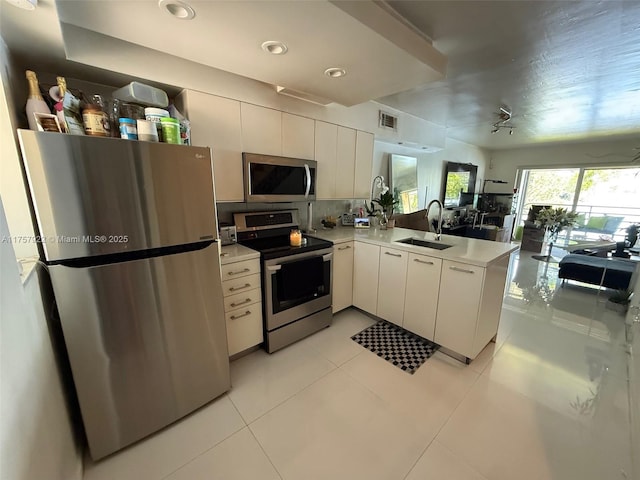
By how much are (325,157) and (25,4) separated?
2081 mm

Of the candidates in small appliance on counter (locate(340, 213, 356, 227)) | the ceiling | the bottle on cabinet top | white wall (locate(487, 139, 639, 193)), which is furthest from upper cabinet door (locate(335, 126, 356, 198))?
white wall (locate(487, 139, 639, 193))

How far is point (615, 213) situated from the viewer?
5.31 metres

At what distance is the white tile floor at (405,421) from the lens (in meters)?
1.30

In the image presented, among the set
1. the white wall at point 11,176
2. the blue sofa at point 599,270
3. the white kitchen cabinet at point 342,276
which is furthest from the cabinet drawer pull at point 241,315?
the blue sofa at point 599,270

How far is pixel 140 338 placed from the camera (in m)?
1.32

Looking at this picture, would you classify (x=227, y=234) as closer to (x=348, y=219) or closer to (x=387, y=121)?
(x=348, y=219)

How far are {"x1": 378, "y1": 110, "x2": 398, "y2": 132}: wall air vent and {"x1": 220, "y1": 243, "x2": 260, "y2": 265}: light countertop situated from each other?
2.31m

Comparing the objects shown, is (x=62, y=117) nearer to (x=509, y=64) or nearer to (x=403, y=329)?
(x=403, y=329)

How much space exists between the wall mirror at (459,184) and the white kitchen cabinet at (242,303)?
187 inches

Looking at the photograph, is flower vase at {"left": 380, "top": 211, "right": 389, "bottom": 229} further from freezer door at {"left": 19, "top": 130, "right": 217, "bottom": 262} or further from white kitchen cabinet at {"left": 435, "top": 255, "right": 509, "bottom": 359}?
freezer door at {"left": 19, "top": 130, "right": 217, "bottom": 262}

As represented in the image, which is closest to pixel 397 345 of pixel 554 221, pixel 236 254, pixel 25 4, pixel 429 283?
pixel 429 283

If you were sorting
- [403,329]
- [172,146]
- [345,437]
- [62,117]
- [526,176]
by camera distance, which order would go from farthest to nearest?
[526,176] → [403,329] → [345,437] → [172,146] → [62,117]

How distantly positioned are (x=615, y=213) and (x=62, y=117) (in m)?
8.65

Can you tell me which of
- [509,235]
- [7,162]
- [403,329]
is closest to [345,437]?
[403,329]
